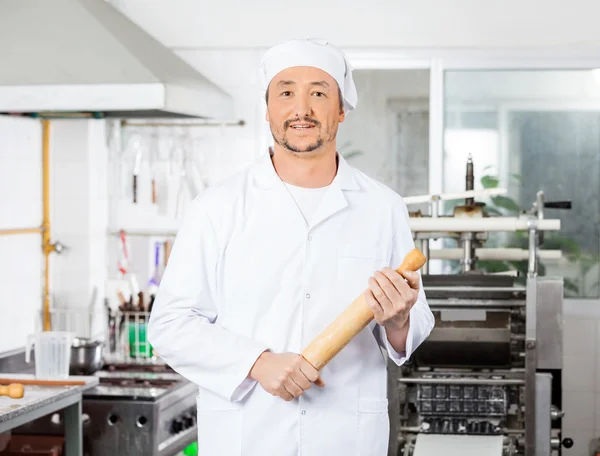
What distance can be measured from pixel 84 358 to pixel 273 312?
197cm

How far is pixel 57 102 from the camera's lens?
2.84 meters

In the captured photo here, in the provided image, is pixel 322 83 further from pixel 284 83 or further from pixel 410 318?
pixel 410 318

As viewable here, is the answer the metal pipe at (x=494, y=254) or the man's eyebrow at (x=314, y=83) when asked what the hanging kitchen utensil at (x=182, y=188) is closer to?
the metal pipe at (x=494, y=254)

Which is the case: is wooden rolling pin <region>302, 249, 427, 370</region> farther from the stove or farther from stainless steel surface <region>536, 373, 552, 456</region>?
the stove

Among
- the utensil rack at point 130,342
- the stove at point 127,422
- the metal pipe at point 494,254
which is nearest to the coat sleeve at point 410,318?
the stove at point 127,422

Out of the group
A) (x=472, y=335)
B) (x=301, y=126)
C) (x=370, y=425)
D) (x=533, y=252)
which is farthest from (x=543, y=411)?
(x=301, y=126)

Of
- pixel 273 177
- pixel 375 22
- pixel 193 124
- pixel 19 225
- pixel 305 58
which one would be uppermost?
pixel 375 22

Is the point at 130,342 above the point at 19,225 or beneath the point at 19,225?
beneath

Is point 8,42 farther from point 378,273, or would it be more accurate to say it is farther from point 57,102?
point 378,273

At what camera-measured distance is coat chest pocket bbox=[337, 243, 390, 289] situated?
196 centimetres

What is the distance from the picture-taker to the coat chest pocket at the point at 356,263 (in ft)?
6.43

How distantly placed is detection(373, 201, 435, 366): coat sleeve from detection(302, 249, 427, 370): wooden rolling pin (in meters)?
0.16

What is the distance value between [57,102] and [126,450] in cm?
123

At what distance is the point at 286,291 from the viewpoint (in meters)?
1.93
